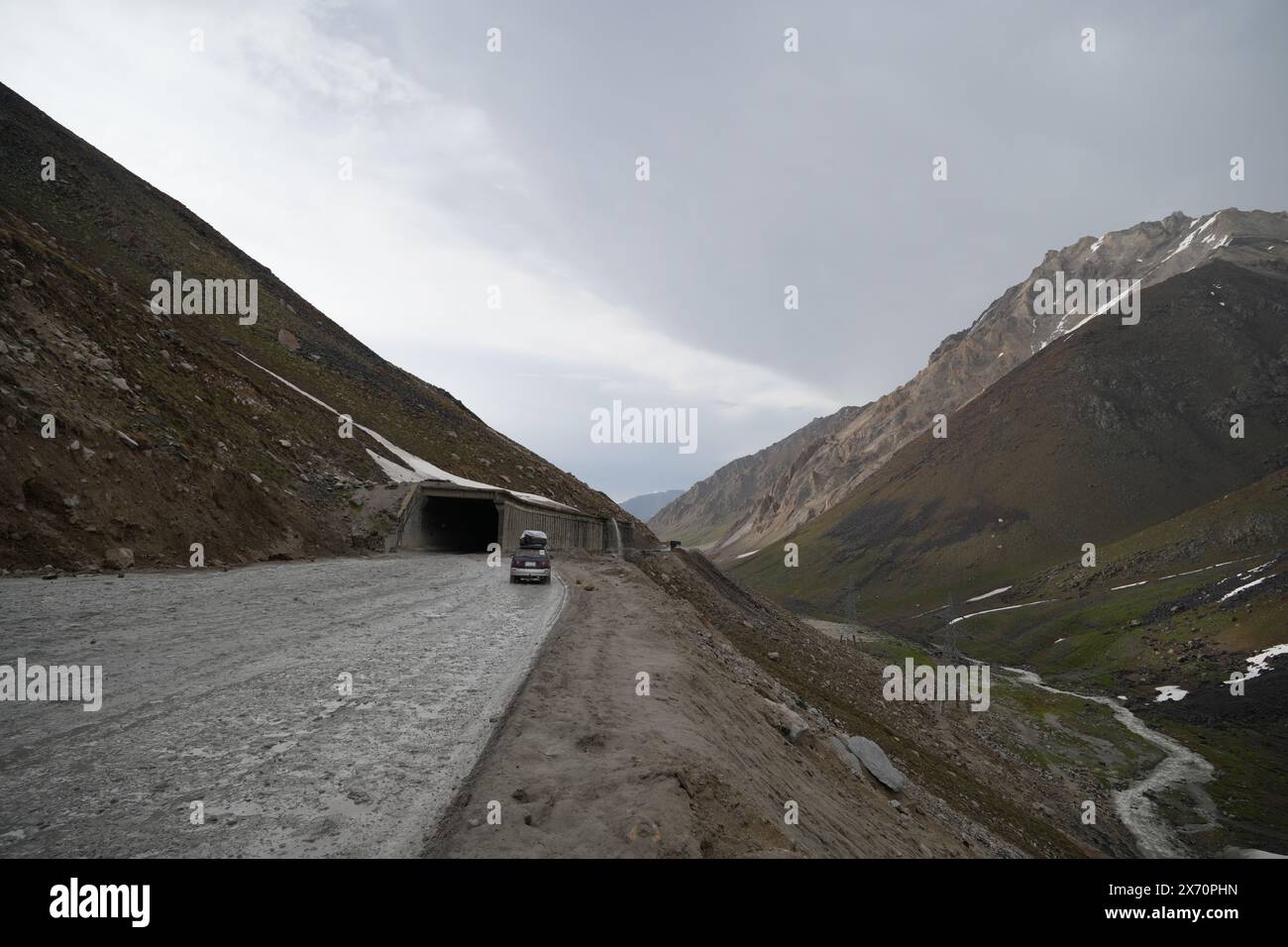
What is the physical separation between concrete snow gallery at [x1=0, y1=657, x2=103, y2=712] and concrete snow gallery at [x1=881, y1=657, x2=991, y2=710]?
140 feet

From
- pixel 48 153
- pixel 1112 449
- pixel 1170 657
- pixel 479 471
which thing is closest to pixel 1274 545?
pixel 1170 657

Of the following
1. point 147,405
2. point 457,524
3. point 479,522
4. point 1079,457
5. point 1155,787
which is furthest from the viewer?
point 1079,457

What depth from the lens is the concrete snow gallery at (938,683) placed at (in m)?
47.9

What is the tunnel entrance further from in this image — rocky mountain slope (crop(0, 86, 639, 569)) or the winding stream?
the winding stream

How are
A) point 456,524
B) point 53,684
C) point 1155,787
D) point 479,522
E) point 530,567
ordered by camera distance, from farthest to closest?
point 479,522, point 456,524, point 1155,787, point 530,567, point 53,684

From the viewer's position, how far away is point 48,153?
159 ft

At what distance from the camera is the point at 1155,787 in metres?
40.6

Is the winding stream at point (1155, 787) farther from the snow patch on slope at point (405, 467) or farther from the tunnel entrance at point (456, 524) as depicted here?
the tunnel entrance at point (456, 524)

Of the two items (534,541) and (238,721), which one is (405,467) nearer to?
(534,541)

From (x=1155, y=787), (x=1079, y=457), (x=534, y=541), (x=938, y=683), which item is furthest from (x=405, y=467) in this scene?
(x=1079, y=457)

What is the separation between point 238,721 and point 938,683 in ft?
208

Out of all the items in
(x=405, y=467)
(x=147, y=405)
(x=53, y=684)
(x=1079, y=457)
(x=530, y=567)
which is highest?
(x=1079, y=457)

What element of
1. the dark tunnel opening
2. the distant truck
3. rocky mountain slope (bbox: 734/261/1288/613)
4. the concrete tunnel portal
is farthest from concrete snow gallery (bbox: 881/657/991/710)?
rocky mountain slope (bbox: 734/261/1288/613)
